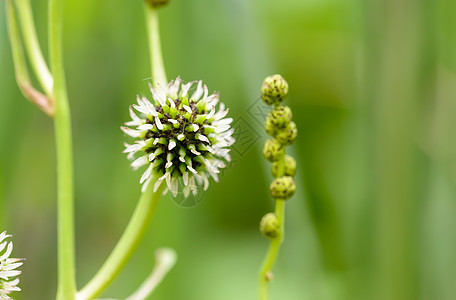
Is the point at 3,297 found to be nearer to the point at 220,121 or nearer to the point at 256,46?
the point at 220,121

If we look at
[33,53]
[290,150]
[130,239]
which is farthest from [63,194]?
[290,150]

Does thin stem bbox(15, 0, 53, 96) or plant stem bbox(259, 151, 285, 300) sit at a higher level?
thin stem bbox(15, 0, 53, 96)

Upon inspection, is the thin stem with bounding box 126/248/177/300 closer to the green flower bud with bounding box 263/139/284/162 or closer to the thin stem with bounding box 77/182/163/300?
the thin stem with bounding box 77/182/163/300

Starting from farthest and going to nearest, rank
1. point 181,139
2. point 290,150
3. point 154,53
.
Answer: point 290,150 < point 154,53 < point 181,139

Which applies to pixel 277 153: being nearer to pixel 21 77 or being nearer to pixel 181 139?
pixel 181 139

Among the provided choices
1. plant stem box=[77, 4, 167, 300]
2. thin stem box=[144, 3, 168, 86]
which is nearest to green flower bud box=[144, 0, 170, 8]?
thin stem box=[144, 3, 168, 86]

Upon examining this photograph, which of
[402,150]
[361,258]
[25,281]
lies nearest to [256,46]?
[402,150]

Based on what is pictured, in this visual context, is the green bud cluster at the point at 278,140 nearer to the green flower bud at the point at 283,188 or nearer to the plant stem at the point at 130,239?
the green flower bud at the point at 283,188
